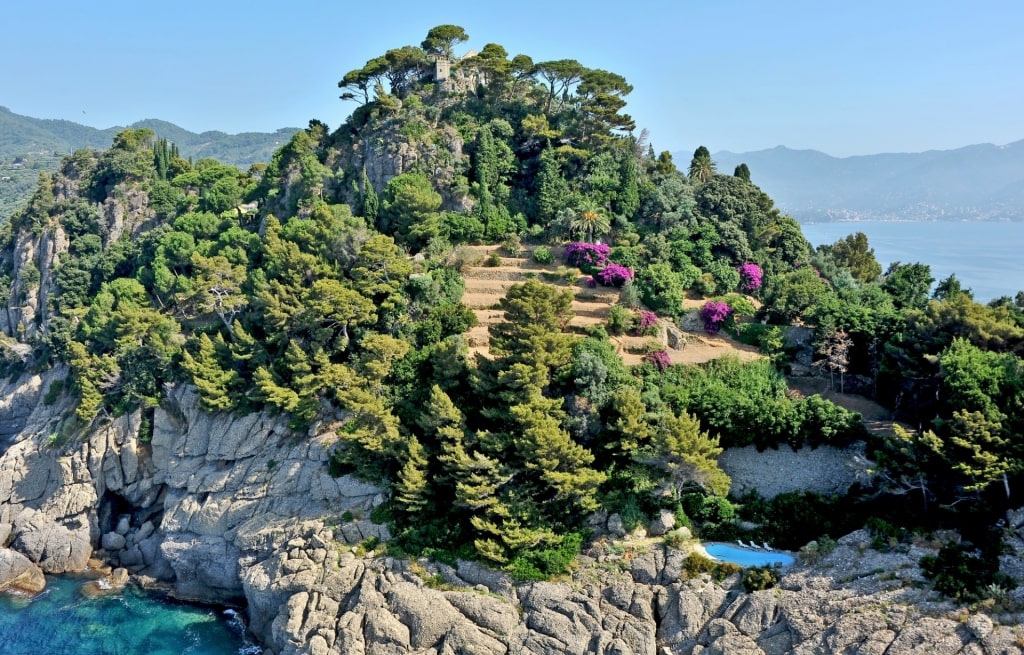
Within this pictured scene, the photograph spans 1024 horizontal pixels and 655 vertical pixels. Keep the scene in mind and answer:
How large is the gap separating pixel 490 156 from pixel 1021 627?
42560 mm

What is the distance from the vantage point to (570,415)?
3459 cm

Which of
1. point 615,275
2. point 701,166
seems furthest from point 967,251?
point 615,275

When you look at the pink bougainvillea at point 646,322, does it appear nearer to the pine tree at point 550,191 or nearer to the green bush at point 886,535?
the pine tree at point 550,191

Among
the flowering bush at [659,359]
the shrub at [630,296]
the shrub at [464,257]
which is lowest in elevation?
the flowering bush at [659,359]

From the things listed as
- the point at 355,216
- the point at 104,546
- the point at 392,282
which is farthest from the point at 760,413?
the point at 104,546

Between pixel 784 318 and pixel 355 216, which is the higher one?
pixel 355 216

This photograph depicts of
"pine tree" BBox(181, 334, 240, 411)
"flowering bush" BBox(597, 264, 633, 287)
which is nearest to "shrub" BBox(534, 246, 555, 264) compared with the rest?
"flowering bush" BBox(597, 264, 633, 287)

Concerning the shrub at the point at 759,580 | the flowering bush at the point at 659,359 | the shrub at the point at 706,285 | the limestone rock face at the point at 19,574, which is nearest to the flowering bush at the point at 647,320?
the flowering bush at the point at 659,359

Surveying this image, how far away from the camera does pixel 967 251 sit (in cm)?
12150

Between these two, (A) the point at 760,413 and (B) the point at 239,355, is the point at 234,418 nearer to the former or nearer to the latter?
(B) the point at 239,355

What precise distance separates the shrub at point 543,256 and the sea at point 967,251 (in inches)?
1420

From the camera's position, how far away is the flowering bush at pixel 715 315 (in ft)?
135

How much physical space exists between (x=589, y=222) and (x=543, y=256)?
3949 mm

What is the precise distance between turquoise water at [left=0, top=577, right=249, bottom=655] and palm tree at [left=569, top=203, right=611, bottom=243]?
32.1 meters
